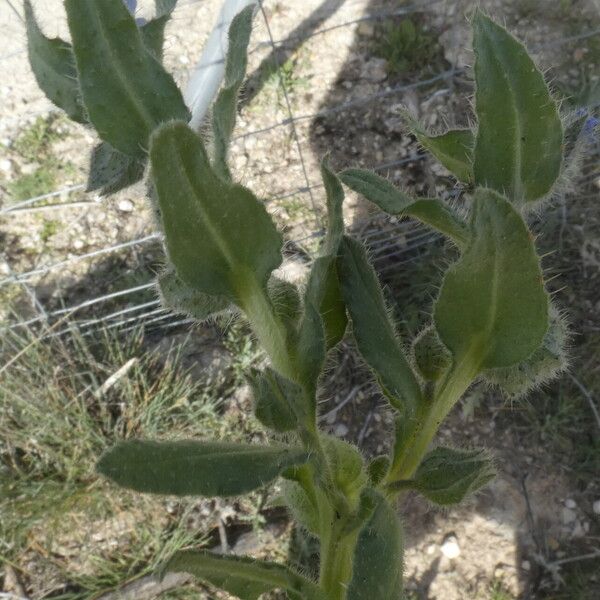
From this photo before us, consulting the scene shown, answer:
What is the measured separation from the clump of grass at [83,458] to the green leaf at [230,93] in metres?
1.71

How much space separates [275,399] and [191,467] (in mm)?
108

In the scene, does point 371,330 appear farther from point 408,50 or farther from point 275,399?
point 408,50

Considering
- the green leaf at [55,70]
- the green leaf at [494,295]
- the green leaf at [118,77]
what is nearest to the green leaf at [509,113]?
the green leaf at [494,295]

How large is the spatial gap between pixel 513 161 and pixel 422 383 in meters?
0.29

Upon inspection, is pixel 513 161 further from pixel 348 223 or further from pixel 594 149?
pixel 594 149

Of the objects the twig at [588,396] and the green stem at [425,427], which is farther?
the twig at [588,396]

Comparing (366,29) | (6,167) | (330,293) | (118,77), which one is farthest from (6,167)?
(330,293)

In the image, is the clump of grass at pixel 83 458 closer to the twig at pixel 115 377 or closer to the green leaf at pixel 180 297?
the twig at pixel 115 377

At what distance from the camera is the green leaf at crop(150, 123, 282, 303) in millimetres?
703

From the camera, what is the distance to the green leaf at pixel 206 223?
27.7 inches

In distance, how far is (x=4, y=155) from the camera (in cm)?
331

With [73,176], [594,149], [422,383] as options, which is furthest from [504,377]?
[73,176]

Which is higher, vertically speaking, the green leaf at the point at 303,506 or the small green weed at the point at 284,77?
the small green weed at the point at 284,77

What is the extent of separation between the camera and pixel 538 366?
2.72ft
